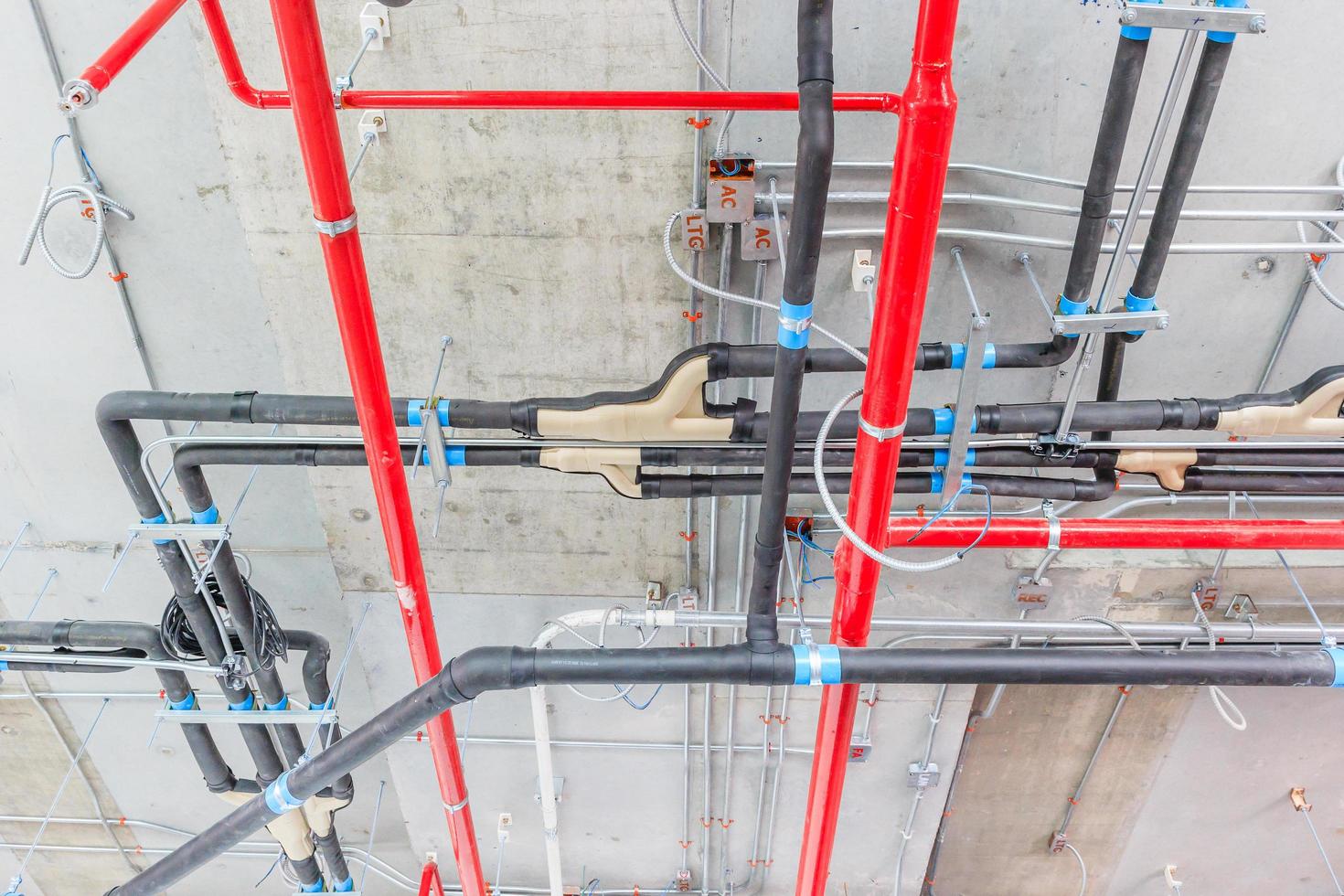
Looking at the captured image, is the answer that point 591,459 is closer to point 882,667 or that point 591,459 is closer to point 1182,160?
point 882,667

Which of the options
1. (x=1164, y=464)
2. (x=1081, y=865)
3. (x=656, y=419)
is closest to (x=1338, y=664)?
(x=1164, y=464)

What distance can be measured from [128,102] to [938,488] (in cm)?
331

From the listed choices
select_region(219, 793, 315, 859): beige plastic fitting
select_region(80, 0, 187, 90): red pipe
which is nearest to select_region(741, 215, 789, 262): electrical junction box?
select_region(80, 0, 187, 90): red pipe

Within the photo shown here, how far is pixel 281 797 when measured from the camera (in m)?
3.19

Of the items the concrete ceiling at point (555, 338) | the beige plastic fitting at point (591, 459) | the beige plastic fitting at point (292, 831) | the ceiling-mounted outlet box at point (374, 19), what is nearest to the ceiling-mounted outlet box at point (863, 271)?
the concrete ceiling at point (555, 338)

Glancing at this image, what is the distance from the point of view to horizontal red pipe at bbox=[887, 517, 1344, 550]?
113 inches

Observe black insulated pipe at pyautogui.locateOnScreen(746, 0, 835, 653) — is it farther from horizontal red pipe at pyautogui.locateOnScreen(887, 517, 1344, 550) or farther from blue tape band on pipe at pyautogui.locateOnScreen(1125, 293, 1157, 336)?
blue tape band on pipe at pyautogui.locateOnScreen(1125, 293, 1157, 336)

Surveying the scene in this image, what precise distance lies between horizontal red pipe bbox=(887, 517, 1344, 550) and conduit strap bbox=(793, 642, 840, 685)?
44 cm

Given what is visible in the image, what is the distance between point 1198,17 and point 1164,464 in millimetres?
1525

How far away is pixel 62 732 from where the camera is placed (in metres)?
4.58

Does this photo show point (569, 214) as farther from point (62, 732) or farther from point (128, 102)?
point (62, 732)

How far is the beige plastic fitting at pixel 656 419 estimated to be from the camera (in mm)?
2949

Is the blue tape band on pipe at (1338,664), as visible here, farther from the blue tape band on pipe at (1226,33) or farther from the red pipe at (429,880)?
the red pipe at (429,880)

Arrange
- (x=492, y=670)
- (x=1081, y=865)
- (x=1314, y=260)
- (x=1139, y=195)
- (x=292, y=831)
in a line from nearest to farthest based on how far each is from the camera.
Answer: (x=1139, y=195), (x=492, y=670), (x=1314, y=260), (x=292, y=831), (x=1081, y=865)
